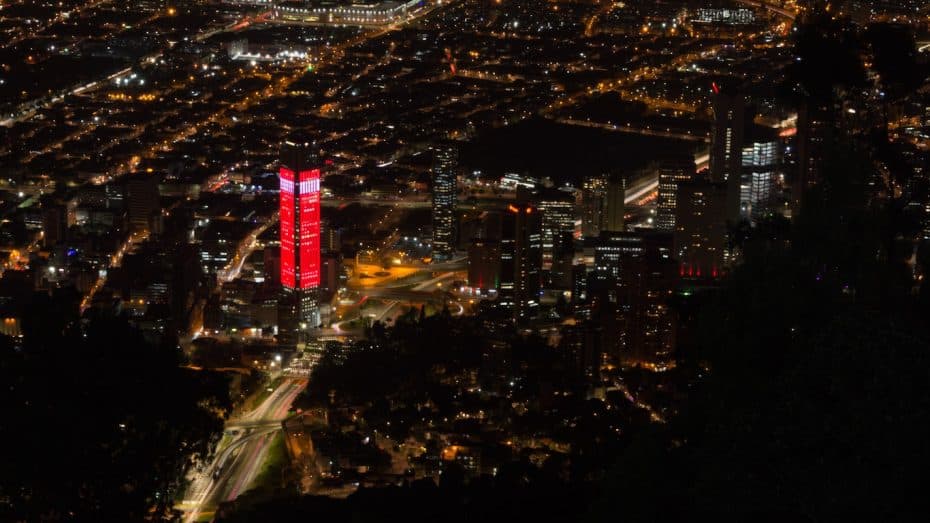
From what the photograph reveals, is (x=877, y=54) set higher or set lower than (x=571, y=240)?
higher

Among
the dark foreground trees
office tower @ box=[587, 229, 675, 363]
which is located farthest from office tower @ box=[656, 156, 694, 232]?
the dark foreground trees

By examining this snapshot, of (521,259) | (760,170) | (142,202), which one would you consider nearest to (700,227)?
(760,170)

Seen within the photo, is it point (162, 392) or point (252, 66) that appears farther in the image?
point (252, 66)

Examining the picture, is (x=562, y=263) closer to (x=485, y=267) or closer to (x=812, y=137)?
(x=485, y=267)

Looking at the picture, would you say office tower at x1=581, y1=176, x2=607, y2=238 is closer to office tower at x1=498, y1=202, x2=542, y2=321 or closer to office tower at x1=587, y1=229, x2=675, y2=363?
office tower at x1=587, y1=229, x2=675, y2=363

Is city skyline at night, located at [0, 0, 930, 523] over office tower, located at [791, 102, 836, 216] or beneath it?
beneath

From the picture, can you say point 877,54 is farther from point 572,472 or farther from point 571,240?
point 571,240

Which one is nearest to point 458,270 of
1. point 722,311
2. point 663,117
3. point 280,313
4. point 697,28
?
point 280,313

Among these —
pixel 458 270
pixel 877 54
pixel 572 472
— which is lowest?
pixel 458 270
